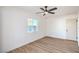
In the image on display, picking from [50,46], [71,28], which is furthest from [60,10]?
[50,46]

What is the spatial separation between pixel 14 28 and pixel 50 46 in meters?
1.03

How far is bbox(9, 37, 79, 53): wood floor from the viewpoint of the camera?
197 cm

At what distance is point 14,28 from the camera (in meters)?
2.07

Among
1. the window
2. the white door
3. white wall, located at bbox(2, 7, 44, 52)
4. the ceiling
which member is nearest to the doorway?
the white door

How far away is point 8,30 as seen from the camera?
1.98 meters

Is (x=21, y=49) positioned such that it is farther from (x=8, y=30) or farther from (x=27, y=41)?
(x=8, y=30)

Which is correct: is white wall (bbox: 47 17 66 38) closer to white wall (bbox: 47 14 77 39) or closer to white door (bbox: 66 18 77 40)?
white wall (bbox: 47 14 77 39)

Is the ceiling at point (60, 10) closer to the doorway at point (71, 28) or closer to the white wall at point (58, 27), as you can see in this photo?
the white wall at point (58, 27)

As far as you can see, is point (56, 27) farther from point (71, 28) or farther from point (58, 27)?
point (71, 28)

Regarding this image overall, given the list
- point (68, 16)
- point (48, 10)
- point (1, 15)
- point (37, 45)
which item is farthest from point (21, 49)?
point (68, 16)
